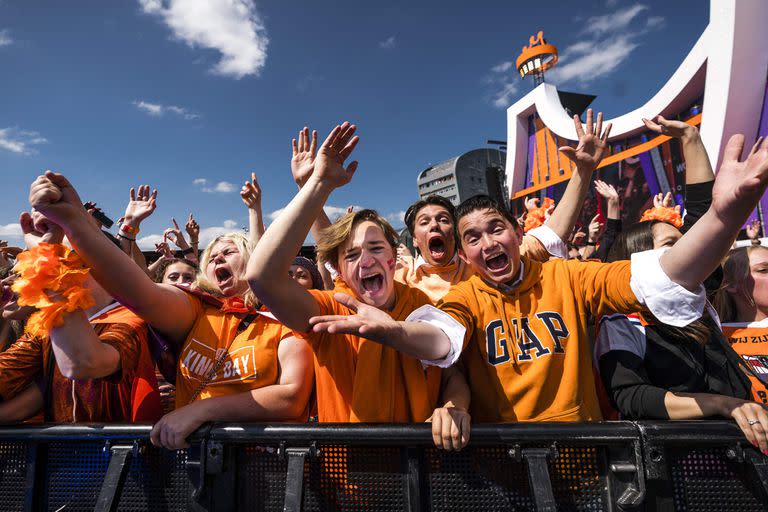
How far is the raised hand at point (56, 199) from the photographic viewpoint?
1.36 m

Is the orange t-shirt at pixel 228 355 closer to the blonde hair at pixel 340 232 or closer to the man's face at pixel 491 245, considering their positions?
the blonde hair at pixel 340 232

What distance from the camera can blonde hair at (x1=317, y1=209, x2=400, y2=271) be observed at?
1.73 metres

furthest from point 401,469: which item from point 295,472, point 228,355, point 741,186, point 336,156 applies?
point 741,186

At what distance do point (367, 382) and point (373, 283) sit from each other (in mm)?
407

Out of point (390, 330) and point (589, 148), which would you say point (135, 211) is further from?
point (589, 148)

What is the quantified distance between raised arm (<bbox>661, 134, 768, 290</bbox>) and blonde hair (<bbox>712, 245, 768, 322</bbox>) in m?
1.45

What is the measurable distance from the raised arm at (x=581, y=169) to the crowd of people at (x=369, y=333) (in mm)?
752

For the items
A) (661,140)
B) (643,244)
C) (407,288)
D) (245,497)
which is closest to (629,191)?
(661,140)

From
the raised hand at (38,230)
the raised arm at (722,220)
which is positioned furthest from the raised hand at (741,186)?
the raised hand at (38,230)

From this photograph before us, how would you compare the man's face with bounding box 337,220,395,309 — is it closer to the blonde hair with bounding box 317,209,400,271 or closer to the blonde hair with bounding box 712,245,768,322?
the blonde hair with bounding box 317,209,400,271

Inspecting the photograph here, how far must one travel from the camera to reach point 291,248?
1375 mm

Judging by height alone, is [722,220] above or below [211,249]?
below

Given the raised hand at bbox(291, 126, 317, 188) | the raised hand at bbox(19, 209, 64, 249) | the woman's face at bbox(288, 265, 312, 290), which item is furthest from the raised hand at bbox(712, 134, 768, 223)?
the woman's face at bbox(288, 265, 312, 290)

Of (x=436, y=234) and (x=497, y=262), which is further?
(x=436, y=234)
